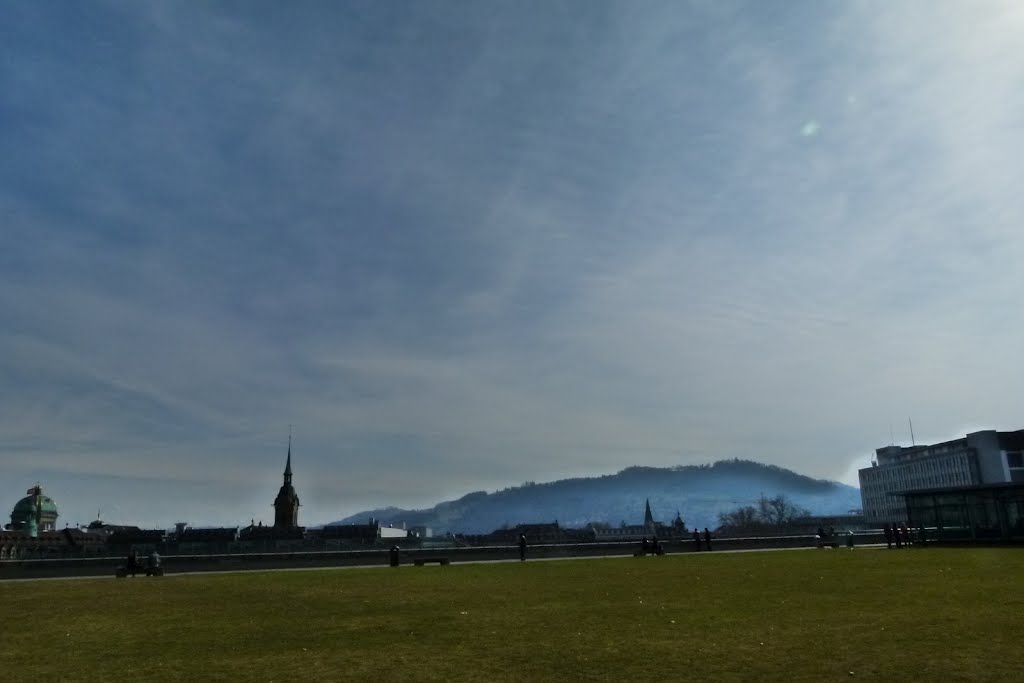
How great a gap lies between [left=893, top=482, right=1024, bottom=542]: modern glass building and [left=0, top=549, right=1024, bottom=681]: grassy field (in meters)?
25.8

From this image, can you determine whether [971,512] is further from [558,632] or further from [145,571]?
[145,571]

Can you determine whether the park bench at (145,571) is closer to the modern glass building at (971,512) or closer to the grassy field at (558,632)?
the grassy field at (558,632)

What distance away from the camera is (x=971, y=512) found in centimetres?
5038

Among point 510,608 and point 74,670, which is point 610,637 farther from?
point 74,670

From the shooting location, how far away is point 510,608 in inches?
763

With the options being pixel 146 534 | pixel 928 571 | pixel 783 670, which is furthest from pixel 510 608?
pixel 146 534

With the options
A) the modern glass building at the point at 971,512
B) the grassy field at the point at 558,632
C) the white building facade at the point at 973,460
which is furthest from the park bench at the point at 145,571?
the white building facade at the point at 973,460

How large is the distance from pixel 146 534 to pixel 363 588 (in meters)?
200

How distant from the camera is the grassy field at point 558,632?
10.7 meters

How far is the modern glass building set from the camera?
155ft

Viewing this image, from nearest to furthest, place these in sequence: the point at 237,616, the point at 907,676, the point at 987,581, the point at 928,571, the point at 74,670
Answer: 1. the point at 907,676
2. the point at 74,670
3. the point at 237,616
4. the point at 987,581
5. the point at 928,571

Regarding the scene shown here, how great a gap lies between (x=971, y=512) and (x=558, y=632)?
4889 cm

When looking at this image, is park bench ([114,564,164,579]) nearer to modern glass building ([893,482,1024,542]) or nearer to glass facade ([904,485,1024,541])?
modern glass building ([893,482,1024,542])

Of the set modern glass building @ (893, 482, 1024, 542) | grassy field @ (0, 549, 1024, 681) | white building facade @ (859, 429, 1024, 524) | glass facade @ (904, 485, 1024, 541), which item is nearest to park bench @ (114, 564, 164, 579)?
grassy field @ (0, 549, 1024, 681)
